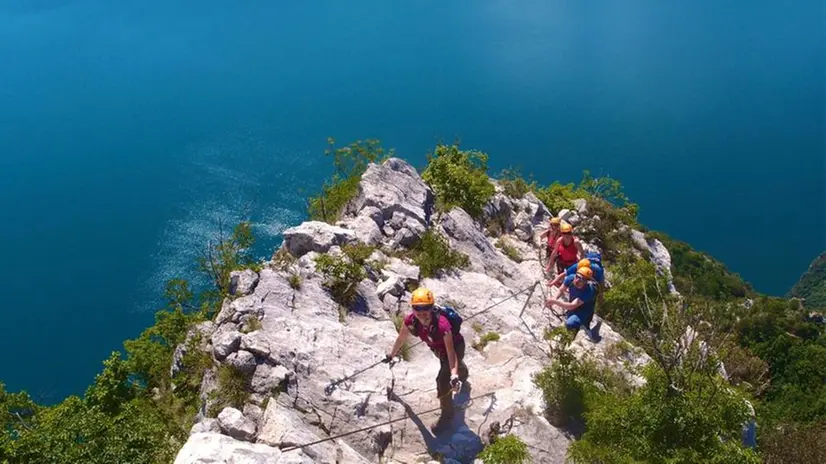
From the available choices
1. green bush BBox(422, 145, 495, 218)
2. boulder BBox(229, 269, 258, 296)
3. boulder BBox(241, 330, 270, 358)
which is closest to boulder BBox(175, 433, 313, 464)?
boulder BBox(241, 330, 270, 358)

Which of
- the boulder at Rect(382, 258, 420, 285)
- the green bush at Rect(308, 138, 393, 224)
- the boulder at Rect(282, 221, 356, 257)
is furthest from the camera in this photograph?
→ the green bush at Rect(308, 138, 393, 224)

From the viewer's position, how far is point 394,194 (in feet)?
47.3

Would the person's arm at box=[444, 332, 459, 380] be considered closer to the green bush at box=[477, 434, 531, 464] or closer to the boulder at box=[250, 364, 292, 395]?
the green bush at box=[477, 434, 531, 464]

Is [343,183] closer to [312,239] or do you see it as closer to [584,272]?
[312,239]

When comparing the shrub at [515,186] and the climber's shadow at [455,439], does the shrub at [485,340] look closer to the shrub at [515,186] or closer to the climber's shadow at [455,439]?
the climber's shadow at [455,439]

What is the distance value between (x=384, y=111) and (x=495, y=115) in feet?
46.9

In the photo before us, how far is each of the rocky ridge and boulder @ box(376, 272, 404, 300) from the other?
0.08 ft

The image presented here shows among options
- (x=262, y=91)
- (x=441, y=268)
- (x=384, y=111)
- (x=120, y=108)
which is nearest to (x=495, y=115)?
(x=384, y=111)

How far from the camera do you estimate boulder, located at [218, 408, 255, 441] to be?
7.34 meters

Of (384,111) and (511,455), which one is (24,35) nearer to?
(384,111)

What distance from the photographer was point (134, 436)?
26.8 feet

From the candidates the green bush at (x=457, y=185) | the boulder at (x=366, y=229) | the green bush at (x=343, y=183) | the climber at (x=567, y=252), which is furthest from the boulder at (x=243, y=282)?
the green bush at (x=457, y=185)

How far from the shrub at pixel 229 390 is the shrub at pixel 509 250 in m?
8.92

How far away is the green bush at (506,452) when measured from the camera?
24.7ft
